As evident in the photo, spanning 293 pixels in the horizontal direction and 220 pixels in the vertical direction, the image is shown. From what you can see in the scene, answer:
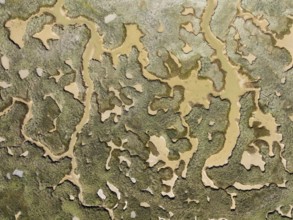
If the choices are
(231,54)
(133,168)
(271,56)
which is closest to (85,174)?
(133,168)

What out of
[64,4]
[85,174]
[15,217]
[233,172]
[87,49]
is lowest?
[15,217]

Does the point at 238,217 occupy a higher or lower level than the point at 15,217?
higher

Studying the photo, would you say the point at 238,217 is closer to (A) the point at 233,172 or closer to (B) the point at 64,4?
(A) the point at 233,172

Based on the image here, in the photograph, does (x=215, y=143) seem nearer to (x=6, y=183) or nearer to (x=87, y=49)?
(x=87, y=49)

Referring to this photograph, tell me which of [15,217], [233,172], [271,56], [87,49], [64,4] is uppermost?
[271,56]

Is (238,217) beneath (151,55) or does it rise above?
beneath

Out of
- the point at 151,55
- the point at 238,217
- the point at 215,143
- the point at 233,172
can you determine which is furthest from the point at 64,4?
the point at 238,217
